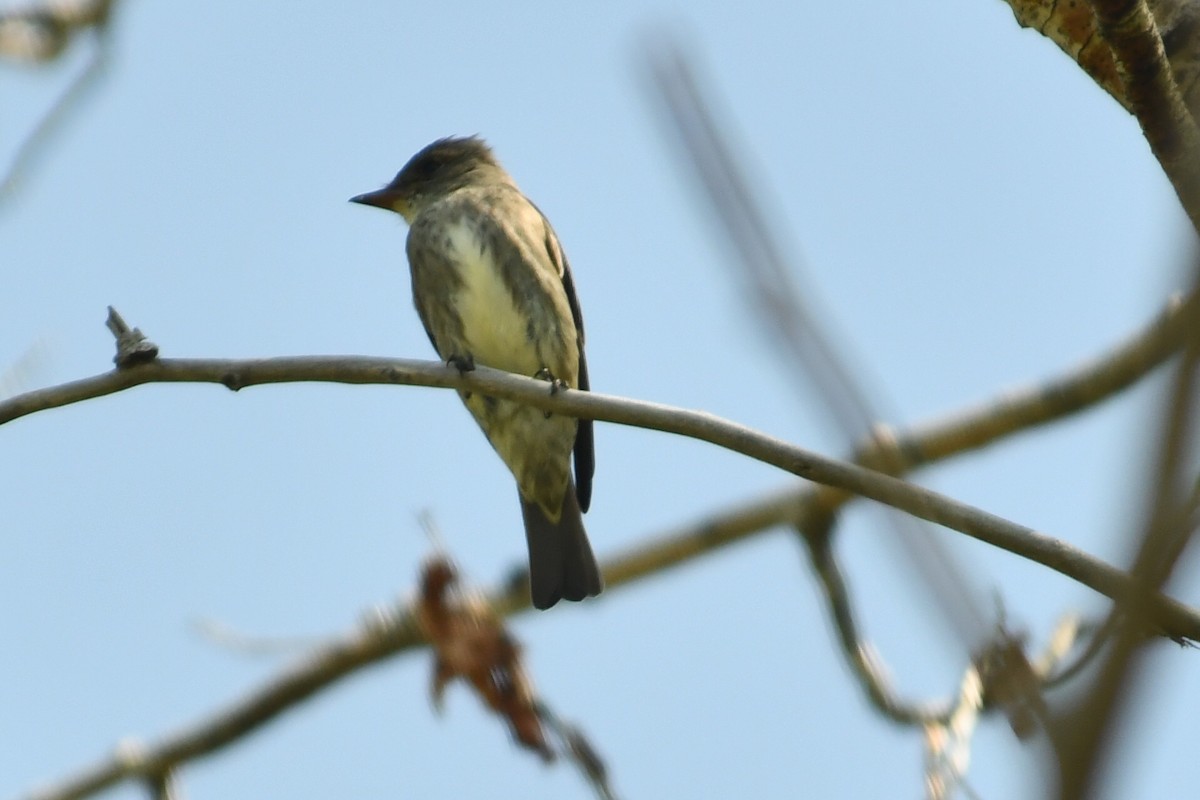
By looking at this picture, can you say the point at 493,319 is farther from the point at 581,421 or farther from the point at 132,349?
the point at 132,349

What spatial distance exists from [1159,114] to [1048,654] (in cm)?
331

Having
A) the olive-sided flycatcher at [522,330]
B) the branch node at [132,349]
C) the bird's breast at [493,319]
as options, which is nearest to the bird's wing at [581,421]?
the olive-sided flycatcher at [522,330]

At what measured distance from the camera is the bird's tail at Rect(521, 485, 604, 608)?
602 centimetres

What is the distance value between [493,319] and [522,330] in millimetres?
116

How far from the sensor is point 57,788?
6.70 m

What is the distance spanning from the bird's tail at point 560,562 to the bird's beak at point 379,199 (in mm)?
1620

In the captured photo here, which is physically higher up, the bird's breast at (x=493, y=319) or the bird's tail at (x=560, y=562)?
the bird's breast at (x=493, y=319)

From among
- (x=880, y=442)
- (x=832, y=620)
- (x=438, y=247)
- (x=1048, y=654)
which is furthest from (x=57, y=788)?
(x=880, y=442)

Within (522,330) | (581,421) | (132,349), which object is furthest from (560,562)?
(132,349)

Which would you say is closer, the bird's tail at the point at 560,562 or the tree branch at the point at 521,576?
the tree branch at the point at 521,576

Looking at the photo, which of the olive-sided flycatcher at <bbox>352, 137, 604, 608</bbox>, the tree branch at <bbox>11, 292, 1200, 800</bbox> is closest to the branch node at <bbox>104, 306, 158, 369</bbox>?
the tree branch at <bbox>11, 292, 1200, 800</bbox>

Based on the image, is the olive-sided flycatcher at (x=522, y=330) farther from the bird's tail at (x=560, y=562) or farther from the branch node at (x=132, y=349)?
the branch node at (x=132, y=349)

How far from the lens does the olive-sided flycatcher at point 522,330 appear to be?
18.7ft

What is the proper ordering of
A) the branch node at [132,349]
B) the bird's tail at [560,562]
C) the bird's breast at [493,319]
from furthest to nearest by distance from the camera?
the bird's tail at [560,562], the bird's breast at [493,319], the branch node at [132,349]
